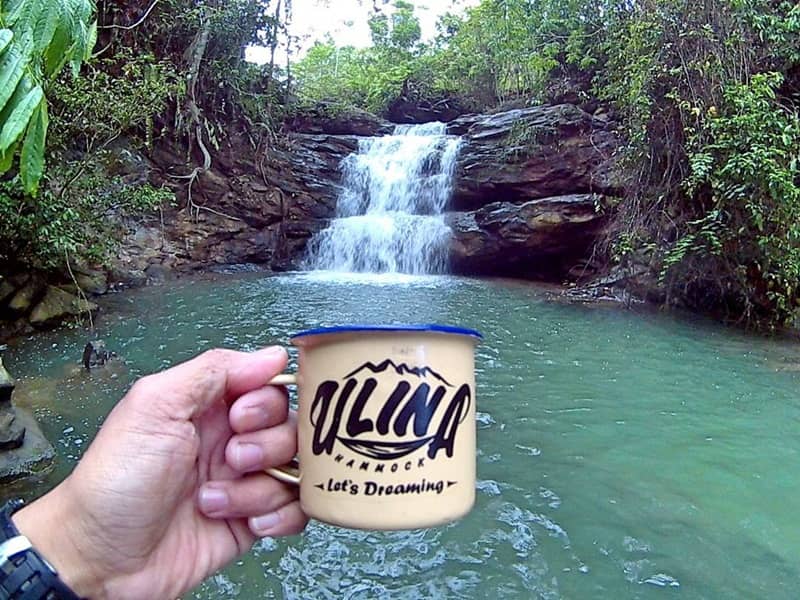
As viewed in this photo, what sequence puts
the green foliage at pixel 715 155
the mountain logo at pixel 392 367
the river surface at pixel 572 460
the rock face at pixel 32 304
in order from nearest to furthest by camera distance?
the mountain logo at pixel 392 367, the river surface at pixel 572 460, the rock face at pixel 32 304, the green foliage at pixel 715 155

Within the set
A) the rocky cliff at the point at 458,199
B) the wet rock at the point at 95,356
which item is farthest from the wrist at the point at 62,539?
the rocky cliff at the point at 458,199

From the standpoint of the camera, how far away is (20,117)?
1025mm

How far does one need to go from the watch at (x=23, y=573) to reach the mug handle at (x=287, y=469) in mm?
301

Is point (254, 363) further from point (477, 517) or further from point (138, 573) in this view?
point (477, 517)

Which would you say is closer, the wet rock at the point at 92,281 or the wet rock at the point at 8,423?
the wet rock at the point at 8,423

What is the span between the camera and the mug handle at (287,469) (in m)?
0.81

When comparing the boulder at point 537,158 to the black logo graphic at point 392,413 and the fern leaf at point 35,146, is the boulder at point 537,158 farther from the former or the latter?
the black logo graphic at point 392,413

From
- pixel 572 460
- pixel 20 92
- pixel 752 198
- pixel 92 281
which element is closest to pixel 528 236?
pixel 752 198

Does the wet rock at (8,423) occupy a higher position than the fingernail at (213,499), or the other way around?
the fingernail at (213,499)

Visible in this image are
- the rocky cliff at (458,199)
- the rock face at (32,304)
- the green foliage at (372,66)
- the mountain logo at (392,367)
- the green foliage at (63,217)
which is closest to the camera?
the mountain logo at (392,367)

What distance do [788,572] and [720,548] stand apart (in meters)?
0.21

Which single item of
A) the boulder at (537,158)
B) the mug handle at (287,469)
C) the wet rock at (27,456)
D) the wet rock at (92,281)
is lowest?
the wet rock at (27,456)

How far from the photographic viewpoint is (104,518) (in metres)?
0.85

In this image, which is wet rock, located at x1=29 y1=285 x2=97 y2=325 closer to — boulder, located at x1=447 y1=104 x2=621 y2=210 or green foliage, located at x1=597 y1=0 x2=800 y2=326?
green foliage, located at x1=597 y1=0 x2=800 y2=326
